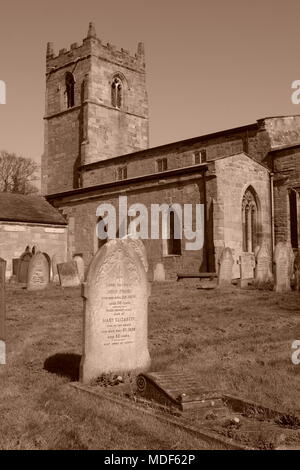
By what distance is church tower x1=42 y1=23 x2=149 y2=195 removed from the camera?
38656mm

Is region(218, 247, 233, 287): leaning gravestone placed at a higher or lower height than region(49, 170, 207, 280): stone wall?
lower

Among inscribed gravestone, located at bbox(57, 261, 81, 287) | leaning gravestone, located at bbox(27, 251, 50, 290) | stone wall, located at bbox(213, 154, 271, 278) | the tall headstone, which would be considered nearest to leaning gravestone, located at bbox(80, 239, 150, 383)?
leaning gravestone, located at bbox(27, 251, 50, 290)

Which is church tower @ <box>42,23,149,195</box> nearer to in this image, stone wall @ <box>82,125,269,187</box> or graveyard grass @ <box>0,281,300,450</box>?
stone wall @ <box>82,125,269,187</box>

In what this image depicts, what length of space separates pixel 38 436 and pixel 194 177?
2002 cm

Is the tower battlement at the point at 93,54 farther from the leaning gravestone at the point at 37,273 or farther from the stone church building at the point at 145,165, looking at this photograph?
the leaning gravestone at the point at 37,273

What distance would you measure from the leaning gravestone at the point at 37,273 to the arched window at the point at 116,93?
25.5 metres

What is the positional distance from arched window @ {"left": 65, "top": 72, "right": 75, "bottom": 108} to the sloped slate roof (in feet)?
38.4

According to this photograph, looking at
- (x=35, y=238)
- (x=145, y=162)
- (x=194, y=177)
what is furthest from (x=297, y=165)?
(x=35, y=238)

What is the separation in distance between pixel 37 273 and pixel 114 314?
11.2 metres

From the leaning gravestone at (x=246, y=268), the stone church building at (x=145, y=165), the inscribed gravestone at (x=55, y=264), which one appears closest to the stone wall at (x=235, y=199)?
the stone church building at (x=145, y=165)

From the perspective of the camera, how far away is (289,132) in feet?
88.5

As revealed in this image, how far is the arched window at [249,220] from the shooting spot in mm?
24906

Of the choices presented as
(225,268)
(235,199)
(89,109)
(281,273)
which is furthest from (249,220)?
(89,109)
